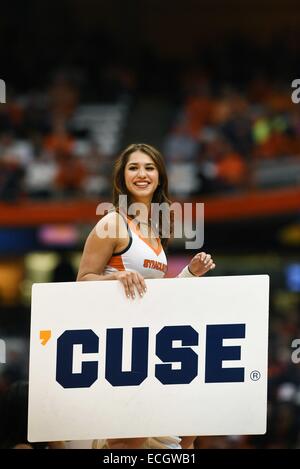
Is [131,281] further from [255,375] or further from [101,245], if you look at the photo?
[255,375]

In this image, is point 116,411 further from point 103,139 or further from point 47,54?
point 47,54

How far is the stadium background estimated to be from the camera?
13844 mm

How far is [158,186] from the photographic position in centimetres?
482

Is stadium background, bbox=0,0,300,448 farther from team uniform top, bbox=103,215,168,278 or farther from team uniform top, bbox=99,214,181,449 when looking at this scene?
team uniform top, bbox=103,215,168,278

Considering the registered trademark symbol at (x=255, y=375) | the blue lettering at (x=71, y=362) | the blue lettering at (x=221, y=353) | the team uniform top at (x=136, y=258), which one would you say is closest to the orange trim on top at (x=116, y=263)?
the team uniform top at (x=136, y=258)

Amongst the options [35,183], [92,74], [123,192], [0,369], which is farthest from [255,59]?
[123,192]

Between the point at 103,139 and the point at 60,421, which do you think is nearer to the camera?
the point at 60,421

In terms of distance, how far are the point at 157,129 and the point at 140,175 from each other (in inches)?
487

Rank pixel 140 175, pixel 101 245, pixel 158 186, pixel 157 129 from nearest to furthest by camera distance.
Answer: pixel 101 245 → pixel 140 175 → pixel 158 186 → pixel 157 129

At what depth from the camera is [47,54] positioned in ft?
63.5

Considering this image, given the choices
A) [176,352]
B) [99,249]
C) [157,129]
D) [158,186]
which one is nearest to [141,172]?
[158,186]

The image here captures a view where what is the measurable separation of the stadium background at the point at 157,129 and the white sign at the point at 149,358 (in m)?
4.93
